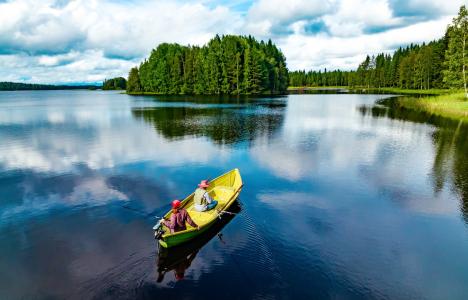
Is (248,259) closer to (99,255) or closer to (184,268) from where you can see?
(184,268)

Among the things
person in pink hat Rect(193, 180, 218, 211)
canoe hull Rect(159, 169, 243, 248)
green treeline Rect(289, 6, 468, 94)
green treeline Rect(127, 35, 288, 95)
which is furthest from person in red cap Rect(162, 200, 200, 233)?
green treeline Rect(127, 35, 288, 95)

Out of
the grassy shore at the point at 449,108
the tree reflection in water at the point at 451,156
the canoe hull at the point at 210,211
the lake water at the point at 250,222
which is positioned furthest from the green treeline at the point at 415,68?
the canoe hull at the point at 210,211

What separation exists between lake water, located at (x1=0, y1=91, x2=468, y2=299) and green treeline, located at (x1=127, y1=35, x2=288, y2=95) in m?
104

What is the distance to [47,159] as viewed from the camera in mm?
30859

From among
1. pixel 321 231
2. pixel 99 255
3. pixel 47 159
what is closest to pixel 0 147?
pixel 47 159

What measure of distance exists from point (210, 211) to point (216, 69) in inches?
4900

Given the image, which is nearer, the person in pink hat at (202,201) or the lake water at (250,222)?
the lake water at (250,222)

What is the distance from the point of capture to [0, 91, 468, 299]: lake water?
12406mm

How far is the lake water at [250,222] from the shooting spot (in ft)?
40.7

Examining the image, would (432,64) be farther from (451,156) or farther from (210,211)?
(210,211)

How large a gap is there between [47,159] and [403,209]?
3221cm

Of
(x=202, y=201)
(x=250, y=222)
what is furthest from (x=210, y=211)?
(x=250, y=222)

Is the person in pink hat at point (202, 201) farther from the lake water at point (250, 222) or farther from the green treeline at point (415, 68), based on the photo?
the green treeline at point (415, 68)

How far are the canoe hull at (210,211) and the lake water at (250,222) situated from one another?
78 cm
